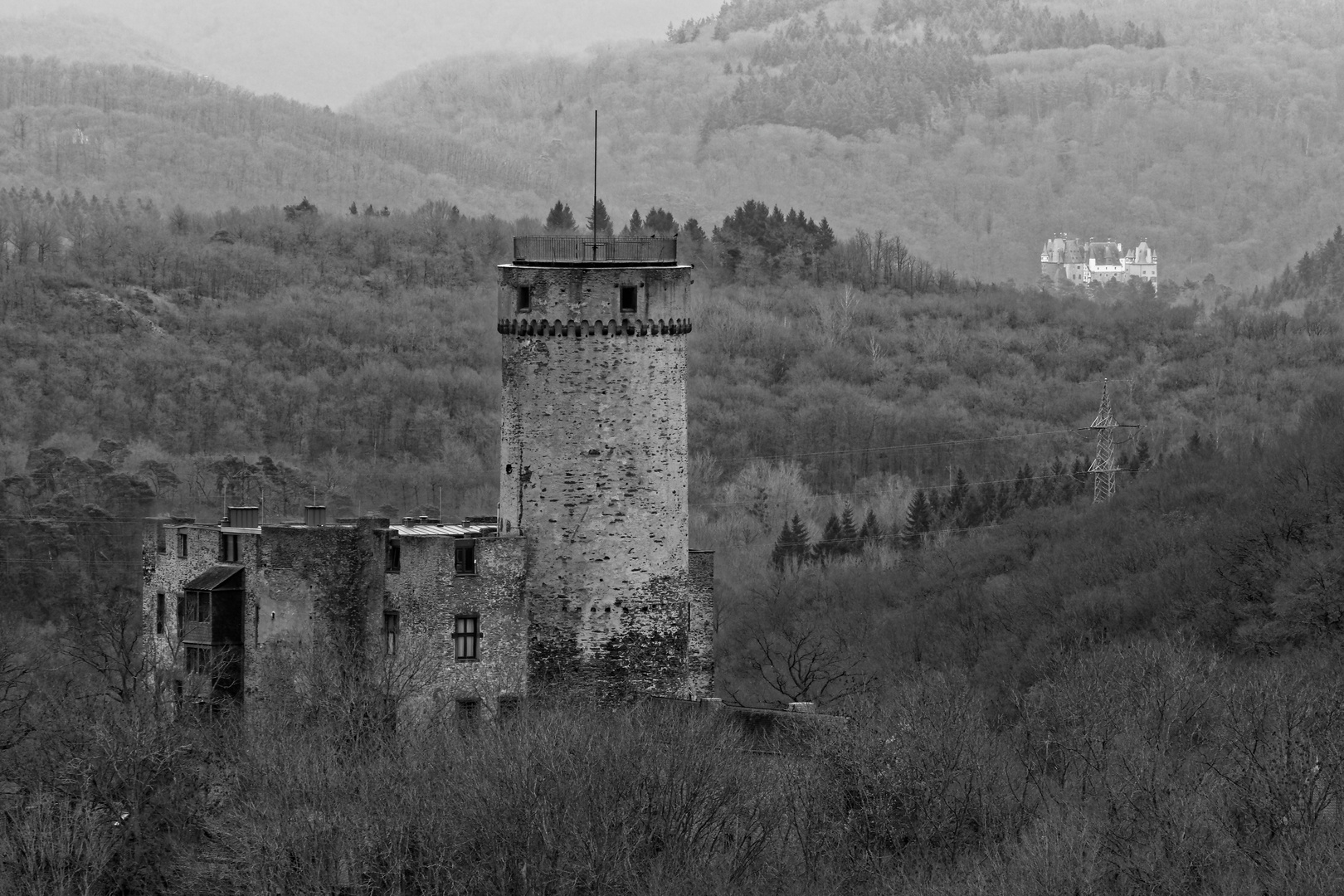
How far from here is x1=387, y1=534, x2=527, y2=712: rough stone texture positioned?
4803 cm

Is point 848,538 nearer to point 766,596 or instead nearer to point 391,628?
point 766,596

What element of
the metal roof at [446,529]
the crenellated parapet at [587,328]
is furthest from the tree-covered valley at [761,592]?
the crenellated parapet at [587,328]

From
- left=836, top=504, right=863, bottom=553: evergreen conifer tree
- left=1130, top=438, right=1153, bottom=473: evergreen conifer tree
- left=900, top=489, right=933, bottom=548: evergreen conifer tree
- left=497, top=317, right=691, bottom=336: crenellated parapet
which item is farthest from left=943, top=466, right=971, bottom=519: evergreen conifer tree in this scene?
left=497, top=317, right=691, bottom=336: crenellated parapet

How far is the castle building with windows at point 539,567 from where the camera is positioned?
48.1m

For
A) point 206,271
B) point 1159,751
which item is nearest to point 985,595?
point 1159,751

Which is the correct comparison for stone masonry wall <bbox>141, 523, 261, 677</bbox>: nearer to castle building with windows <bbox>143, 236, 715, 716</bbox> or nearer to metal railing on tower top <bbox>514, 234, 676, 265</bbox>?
castle building with windows <bbox>143, 236, 715, 716</bbox>

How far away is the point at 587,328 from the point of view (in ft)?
159

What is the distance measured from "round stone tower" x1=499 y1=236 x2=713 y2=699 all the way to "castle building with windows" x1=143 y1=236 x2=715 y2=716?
0.03m

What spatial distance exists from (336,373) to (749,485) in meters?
37.9

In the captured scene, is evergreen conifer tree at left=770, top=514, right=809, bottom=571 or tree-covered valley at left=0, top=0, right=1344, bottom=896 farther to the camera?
evergreen conifer tree at left=770, top=514, right=809, bottom=571

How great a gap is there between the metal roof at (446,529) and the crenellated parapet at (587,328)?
3.92 meters

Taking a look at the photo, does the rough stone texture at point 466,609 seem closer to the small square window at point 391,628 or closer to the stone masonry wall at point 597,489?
the small square window at point 391,628

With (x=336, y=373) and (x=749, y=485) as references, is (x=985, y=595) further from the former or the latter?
(x=336, y=373)

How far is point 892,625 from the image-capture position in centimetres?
8906
